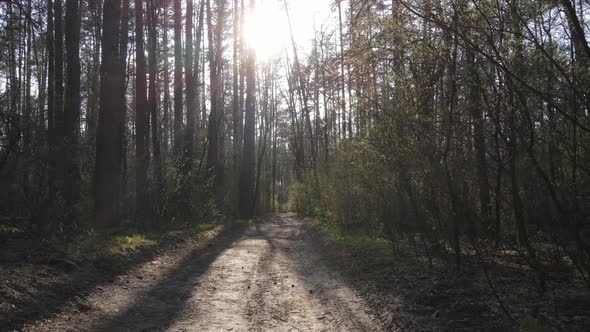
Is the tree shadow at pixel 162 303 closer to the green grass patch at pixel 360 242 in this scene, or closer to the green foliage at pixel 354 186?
the green grass patch at pixel 360 242

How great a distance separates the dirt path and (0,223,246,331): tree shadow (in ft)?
0.27

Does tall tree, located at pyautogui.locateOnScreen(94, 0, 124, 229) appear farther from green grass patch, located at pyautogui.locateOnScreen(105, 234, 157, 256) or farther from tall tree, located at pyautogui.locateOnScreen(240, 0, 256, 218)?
tall tree, located at pyautogui.locateOnScreen(240, 0, 256, 218)

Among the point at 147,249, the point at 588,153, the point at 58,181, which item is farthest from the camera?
the point at 147,249

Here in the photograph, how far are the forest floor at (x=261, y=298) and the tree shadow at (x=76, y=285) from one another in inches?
0.7

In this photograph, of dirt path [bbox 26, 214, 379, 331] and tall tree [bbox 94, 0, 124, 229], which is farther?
tall tree [bbox 94, 0, 124, 229]

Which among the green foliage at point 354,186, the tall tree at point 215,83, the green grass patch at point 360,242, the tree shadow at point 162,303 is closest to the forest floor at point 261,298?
the tree shadow at point 162,303

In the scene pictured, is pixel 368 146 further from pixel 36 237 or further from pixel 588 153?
pixel 36 237

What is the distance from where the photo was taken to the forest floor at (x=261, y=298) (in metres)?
4.43

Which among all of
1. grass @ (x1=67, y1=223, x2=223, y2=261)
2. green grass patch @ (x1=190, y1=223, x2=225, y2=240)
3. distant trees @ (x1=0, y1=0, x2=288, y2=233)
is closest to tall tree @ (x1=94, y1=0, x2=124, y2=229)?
distant trees @ (x1=0, y1=0, x2=288, y2=233)

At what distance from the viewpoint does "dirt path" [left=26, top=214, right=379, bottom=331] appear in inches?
185

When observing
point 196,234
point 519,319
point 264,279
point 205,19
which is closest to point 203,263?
point 264,279

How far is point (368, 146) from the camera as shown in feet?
23.0

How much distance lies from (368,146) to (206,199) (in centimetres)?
958

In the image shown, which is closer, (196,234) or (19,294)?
(19,294)
